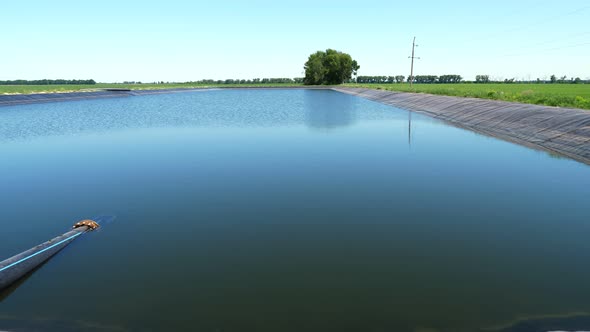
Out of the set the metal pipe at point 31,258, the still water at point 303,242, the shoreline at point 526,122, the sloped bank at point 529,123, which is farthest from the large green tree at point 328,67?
the metal pipe at point 31,258

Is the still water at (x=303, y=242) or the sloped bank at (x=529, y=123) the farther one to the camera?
the sloped bank at (x=529, y=123)

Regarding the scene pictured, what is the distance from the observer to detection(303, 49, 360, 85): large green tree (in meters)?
158

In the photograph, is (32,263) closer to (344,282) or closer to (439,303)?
(344,282)

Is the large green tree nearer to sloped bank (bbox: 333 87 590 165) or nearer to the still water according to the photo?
sloped bank (bbox: 333 87 590 165)

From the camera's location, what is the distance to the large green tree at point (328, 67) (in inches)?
6235

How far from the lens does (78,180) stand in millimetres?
15164

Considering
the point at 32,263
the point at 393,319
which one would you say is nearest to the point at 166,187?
the point at 32,263

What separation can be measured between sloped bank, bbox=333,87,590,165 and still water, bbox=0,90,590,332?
2858 millimetres

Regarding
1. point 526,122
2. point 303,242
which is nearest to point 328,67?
point 526,122

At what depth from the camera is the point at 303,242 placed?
901cm

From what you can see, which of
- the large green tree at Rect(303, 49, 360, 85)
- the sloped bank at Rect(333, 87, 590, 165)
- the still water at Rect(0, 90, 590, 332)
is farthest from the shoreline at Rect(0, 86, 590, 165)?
the large green tree at Rect(303, 49, 360, 85)

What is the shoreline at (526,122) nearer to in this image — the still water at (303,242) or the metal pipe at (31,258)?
the still water at (303,242)

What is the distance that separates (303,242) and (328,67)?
16034 cm

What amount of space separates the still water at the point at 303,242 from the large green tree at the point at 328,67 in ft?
485
